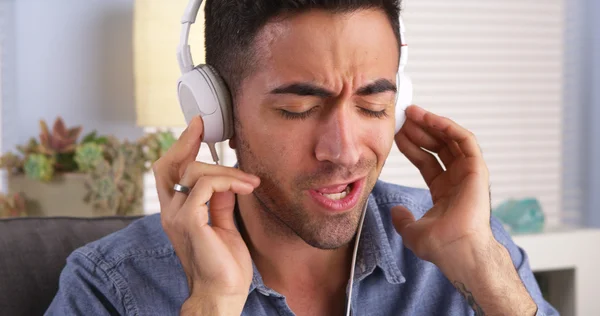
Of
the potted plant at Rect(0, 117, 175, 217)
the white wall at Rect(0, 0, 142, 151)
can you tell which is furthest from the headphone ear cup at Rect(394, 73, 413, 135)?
the white wall at Rect(0, 0, 142, 151)

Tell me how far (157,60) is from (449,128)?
159cm

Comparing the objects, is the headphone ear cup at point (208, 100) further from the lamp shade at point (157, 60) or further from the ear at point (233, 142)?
the lamp shade at point (157, 60)

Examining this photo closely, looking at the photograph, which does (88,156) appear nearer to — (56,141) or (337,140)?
(56,141)

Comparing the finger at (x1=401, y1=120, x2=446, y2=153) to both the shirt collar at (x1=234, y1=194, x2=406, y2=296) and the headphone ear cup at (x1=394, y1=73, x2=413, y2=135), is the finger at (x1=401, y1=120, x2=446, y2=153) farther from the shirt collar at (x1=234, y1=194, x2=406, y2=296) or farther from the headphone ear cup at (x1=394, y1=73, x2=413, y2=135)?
the shirt collar at (x1=234, y1=194, x2=406, y2=296)

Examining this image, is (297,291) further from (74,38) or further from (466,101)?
(466,101)

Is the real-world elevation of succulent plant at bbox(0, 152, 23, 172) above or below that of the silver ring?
below

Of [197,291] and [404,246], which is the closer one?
[197,291]

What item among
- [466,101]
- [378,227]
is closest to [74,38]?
[466,101]

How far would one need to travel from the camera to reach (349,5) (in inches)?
48.0

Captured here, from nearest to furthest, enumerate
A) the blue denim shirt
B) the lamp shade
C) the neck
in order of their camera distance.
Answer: the blue denim shirt, the neck, the lamp shade

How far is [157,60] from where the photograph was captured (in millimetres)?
2721

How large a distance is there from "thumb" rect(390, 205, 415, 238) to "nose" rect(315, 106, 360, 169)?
0.94 ft

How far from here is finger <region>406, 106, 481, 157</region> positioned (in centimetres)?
138

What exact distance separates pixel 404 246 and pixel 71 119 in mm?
2087
